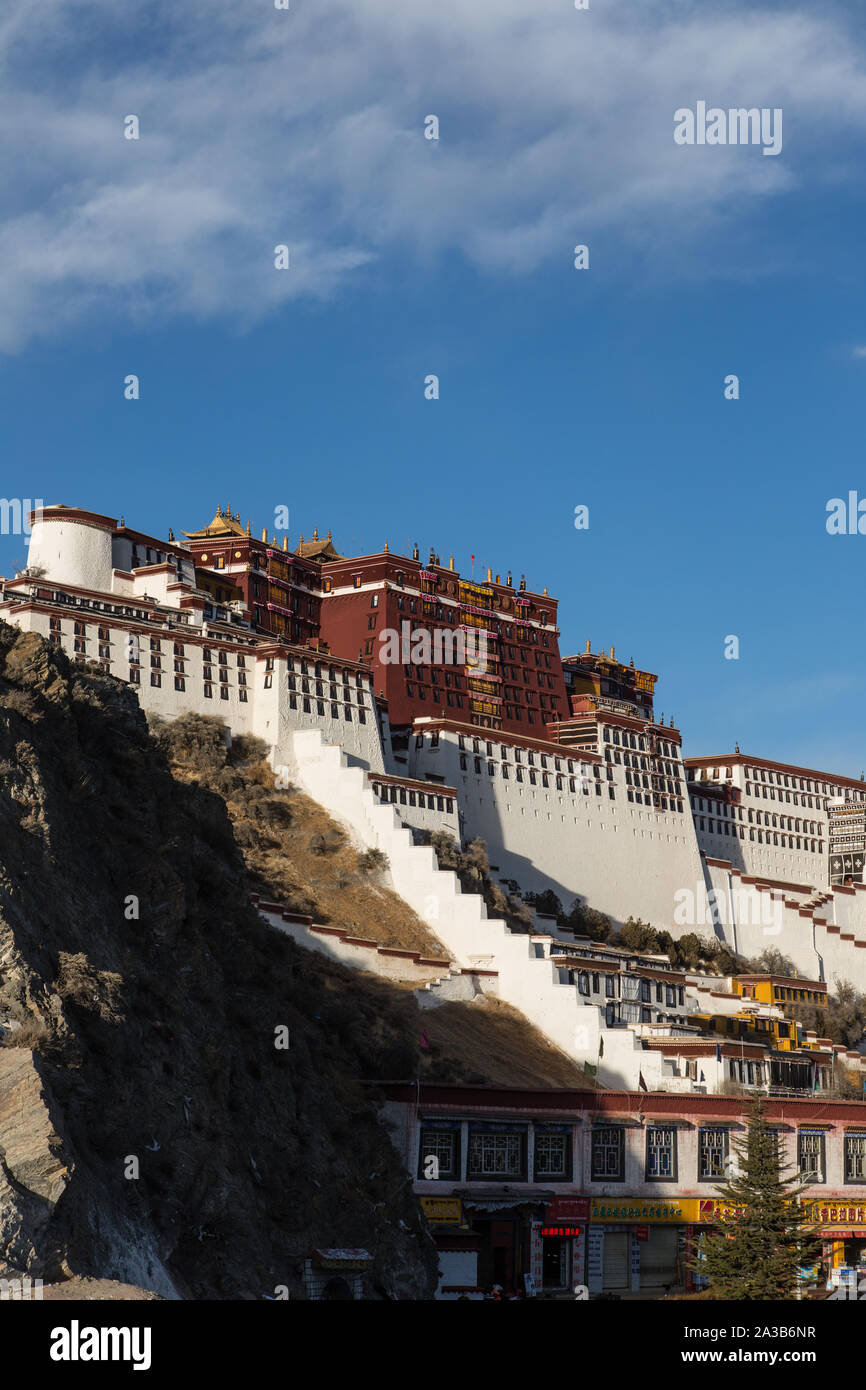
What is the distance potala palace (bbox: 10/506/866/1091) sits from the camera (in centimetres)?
7481

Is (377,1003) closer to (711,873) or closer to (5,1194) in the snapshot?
(5,1194)

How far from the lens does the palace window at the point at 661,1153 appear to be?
5919 cm

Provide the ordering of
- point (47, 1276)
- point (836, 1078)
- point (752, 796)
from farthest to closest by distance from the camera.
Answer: point (752, 796) < point (836, 1078) < point (47, 1276)

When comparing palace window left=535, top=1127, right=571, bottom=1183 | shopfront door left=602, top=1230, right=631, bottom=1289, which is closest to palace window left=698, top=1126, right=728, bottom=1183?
shopfront door left=602, top=1230, right=631, bottom=1289

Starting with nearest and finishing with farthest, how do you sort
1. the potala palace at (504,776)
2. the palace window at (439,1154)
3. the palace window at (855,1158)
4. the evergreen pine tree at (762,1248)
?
1. the evergreen pine tree at (762,1248)
2. the palace window at (439,1154)
3. the palace window at (855,1158)
4. the potala palace at (504,776)

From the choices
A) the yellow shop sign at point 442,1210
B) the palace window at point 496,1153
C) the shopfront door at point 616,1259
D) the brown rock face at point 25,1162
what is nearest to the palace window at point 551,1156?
the palace window at point 496,1153

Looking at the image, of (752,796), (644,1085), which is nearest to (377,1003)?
(644,1085)

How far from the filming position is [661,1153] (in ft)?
196

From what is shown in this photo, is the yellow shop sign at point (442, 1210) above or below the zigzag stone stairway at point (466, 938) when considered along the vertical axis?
below

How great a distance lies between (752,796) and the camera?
125 metres

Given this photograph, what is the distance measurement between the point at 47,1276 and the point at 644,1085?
138ft

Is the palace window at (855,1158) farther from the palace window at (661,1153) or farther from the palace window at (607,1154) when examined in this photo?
the palace window at (607,1154)

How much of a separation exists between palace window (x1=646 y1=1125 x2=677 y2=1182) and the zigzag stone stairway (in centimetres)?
620

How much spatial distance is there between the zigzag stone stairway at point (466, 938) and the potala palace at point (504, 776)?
11 cm
